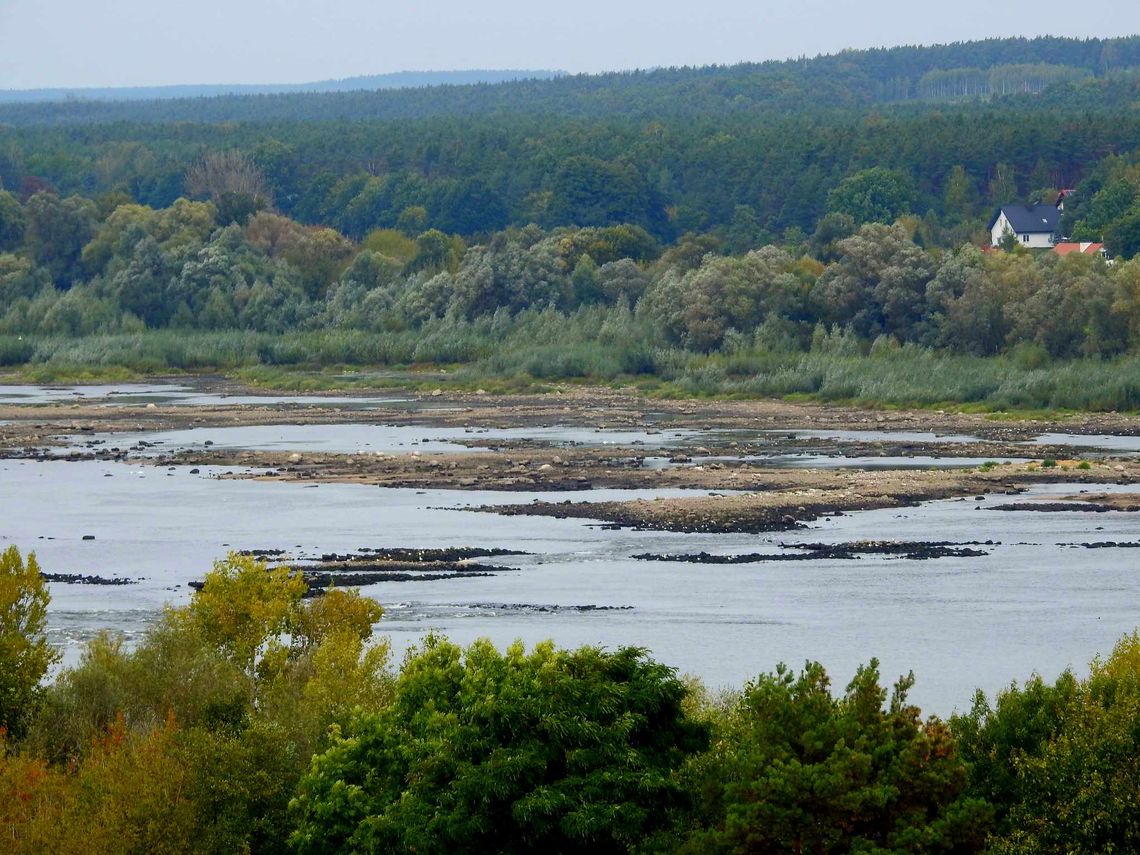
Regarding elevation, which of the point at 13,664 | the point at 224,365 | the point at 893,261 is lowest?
the point at 224,365

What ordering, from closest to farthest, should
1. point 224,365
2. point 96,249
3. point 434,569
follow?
point 434,569 → point 224,365 → point 96,249

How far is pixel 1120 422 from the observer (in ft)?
221

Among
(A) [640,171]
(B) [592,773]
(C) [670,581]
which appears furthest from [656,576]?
(A) [640,171]

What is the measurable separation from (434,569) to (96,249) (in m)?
90.8

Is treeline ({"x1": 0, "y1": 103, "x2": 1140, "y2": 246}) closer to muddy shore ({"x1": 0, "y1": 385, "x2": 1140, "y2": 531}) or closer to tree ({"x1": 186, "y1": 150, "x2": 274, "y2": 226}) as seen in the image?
tree ({"x1": 186, "y1": 150, "x2": 274, "y2": 226})

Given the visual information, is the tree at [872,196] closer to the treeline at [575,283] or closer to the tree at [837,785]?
the treeline at [575,283]

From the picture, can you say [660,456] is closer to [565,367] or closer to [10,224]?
[565,367]

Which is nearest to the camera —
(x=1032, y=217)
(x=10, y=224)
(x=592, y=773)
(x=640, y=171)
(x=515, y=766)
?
(x=515, y=766)

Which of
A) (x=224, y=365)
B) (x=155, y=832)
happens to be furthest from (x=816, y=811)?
(x=224, y=365)

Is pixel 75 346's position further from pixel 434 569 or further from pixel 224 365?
pixel 434 569

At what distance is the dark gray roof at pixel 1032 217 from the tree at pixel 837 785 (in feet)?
362

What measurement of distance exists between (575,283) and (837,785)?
94932 mm

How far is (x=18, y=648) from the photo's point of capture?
2095 centimetres

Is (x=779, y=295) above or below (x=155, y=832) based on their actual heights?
below
